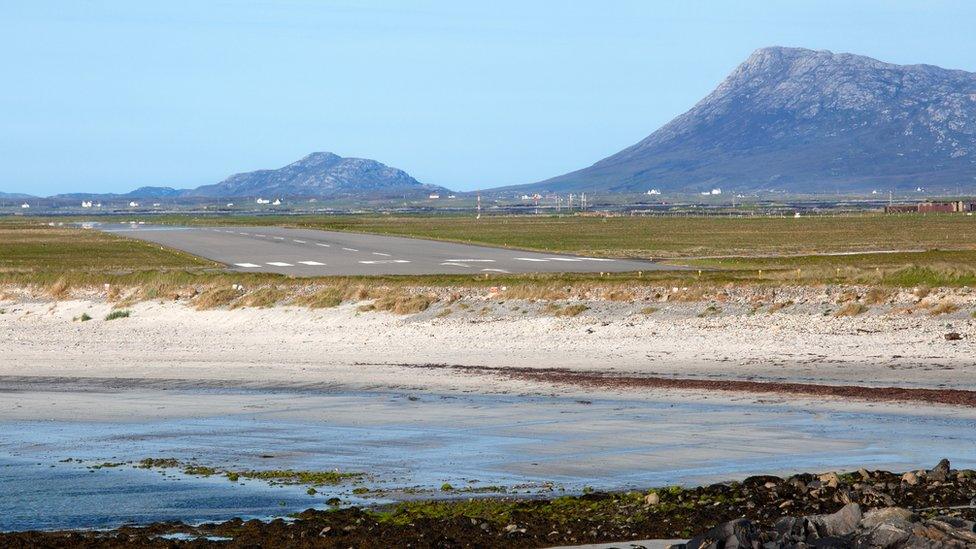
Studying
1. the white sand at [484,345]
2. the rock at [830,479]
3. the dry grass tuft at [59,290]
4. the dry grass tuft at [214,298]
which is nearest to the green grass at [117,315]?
the white sand at [484,345]

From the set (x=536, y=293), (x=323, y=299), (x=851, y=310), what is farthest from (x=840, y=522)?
(x=323, y=299)

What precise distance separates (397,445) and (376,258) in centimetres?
4721

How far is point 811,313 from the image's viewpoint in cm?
3222

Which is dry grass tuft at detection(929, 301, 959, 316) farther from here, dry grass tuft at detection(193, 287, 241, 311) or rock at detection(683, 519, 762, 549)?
rock at detection(683, 519, 762, 549)

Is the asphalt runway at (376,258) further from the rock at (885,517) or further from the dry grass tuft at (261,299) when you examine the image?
the rock at (885,517)

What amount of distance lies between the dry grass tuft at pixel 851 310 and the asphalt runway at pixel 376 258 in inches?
788

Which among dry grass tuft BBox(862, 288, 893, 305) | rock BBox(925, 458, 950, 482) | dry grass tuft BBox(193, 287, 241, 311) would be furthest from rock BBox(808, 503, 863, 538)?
dry grass tuft BBox(193, 287, 241, 311)

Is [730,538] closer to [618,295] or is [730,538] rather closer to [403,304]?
[403,304]

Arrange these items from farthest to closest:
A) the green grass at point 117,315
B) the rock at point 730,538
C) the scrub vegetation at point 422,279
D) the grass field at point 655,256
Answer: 1. the grass field at point 655,256
2. the green grass at point 117,315
3. the scrub vegetation at point 422,279
4. the rock at point 730,538

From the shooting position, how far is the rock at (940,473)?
1344 centimetres

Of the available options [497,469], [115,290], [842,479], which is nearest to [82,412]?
[497,469]

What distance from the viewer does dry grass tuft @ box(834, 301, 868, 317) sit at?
3169 centimetres

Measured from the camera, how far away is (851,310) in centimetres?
3194

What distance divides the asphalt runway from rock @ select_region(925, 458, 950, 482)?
37815 millimetres
